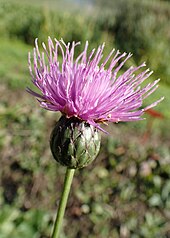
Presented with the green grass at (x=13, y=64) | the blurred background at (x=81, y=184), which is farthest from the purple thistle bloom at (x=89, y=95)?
the green grass at (x=13, y=64)

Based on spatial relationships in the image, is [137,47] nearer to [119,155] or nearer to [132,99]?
[119,155]

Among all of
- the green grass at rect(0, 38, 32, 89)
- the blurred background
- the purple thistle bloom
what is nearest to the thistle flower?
the purple thistle bloom

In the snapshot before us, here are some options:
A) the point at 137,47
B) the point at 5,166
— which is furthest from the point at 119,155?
the point at 137,47

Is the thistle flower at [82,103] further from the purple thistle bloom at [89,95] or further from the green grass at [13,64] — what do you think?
the green grass at [13,64]

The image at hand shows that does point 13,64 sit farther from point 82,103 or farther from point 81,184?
point 82,103

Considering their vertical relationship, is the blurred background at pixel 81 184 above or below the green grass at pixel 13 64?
above

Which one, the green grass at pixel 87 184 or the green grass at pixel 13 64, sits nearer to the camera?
the green grass at pixel 87 184

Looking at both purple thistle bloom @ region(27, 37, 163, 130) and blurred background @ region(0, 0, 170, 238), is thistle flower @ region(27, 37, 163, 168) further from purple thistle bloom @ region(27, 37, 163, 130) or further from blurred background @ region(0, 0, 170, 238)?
blurred background @ region(0, 0, 170, 238)

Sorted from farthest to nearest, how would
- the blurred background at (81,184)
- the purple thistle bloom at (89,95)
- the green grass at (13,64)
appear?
the green grass at (13,64)
the blurred background at (81,184)
the purple thistle bloom at (89,95)

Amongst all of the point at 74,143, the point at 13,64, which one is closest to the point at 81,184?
the point at 74,143
